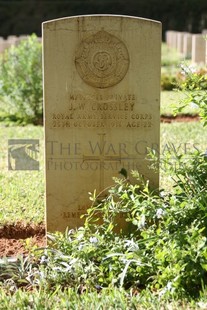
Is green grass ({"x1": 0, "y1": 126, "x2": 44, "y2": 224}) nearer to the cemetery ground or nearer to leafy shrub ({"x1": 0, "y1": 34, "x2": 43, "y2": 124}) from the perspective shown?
the cemetery ground

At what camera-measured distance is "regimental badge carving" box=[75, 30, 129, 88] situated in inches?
162

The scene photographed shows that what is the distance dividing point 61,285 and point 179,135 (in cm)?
494

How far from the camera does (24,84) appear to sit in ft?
31.6

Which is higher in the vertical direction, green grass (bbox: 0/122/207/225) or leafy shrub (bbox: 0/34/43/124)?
leafy shrub (bbox: 0/34/43/124)

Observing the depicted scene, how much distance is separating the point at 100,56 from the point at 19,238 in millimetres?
1444

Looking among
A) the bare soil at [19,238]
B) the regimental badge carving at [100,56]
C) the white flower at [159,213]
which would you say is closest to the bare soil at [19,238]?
the bare soil at [19,238]

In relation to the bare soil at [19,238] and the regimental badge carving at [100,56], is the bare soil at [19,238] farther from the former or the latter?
the regimental badge carving at [100,56]

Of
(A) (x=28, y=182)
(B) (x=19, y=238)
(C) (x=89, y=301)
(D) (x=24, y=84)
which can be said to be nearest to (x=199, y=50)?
(D) (x=24, y=84)

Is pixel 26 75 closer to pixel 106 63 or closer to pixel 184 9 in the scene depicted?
pixel 106 63

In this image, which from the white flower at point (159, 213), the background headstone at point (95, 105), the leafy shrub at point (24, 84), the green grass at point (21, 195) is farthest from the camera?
the leafy shrub at point (24, 84)

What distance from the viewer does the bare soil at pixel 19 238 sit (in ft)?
13.6

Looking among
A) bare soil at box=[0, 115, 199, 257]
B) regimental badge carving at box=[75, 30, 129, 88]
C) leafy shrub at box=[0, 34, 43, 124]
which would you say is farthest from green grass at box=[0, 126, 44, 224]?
leafy shrub at box=[0, 34, 43, 124]

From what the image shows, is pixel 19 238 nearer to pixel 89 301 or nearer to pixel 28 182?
pixel 89 301

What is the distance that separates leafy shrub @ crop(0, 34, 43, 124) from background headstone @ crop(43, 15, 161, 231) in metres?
5.58
